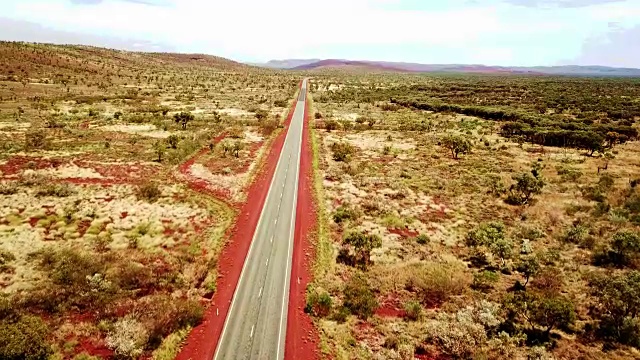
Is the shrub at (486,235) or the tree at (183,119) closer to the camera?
A: the shrub at (486,235)

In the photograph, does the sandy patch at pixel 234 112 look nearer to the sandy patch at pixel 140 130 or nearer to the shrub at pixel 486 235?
the sandy patch at pixel 140 130

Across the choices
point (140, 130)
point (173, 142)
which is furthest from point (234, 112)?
point (173, 142)

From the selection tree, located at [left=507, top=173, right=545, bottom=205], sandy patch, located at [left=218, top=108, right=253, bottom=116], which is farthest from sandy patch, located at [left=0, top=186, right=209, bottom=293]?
sandy patch, located at [left=218, top=108, right=253, bottom=116]

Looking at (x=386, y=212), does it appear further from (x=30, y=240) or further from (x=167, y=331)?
(x=30, y=240)

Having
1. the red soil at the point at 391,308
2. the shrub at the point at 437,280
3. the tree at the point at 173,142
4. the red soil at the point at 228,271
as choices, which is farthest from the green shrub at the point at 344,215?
the tree at the point at 173,142

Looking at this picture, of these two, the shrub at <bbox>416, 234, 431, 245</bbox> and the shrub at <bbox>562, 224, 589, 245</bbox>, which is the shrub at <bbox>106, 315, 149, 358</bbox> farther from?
the shrub at <bbox>562, 224, 589, 245</bbox>

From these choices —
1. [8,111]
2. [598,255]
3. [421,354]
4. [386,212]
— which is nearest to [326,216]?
[386,212]

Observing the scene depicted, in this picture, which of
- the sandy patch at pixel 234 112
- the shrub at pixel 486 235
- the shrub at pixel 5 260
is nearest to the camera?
the shrub at pixel 5 260
